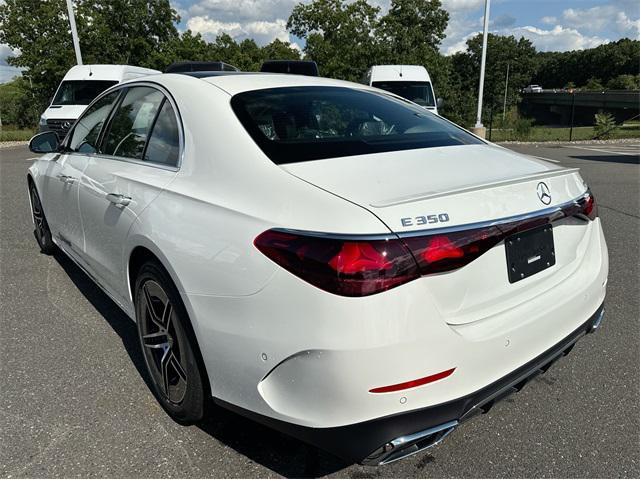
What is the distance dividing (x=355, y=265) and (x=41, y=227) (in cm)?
442

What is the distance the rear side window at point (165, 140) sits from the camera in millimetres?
2420

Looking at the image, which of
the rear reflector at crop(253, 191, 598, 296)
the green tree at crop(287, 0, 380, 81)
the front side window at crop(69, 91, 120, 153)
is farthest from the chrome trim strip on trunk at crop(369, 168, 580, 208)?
the green tree at crop(287, 0, 380, 81)

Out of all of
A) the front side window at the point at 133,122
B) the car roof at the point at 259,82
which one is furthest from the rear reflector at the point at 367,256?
the front side window at the point at 133,122

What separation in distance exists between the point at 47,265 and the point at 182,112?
3202 millimetres

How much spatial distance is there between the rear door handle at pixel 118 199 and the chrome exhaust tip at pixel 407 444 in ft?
5.51

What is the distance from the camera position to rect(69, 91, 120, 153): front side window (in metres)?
3.38

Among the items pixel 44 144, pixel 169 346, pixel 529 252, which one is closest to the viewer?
pixel 529 252

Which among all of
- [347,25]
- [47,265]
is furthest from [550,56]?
[47,265]

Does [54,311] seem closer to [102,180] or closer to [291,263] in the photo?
[102,180]

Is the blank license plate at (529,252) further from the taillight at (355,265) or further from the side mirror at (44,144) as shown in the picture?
the side mirror at (44,144)

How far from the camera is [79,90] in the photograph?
14172 mm

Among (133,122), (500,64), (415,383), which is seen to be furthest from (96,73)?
(500,64)

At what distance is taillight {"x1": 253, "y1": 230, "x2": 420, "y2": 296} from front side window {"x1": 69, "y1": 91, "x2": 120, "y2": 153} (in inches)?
90.5

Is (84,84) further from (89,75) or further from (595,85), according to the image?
(595,85)
